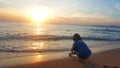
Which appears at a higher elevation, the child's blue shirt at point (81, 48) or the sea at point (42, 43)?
the child's blue shirt at point (81, 48)

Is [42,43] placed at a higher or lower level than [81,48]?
lower

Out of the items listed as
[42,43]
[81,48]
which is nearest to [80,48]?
[81,48]

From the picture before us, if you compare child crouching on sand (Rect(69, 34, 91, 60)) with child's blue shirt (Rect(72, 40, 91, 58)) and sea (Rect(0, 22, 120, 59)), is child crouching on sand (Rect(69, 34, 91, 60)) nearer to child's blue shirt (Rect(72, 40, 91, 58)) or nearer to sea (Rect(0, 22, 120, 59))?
child's blue shirt (Rect(72, 40, 91, 58))

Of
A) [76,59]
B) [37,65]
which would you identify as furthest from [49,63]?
[76,59]

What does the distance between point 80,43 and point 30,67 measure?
222 cm

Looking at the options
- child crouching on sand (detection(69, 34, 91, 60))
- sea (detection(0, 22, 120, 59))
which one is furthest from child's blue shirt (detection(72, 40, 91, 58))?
sea (detection(0, 22, 120, 59))

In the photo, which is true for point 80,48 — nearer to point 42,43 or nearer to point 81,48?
point 81,48

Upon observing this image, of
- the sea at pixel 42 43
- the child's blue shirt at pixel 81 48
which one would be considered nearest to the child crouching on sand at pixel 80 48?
the child's blue shirt at pixel 81 48

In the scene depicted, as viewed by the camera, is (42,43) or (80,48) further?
(42,43)

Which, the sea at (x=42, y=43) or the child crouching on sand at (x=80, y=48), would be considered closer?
the child crouching on sand at (x=80, y=48)

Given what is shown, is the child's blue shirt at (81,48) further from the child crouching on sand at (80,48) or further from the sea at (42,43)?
the sea at (42,43)

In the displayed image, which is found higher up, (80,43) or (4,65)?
(80,43)

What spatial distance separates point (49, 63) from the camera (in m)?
9.17

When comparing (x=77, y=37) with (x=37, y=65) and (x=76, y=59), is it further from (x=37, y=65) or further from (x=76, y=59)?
(x=37, y=65)
